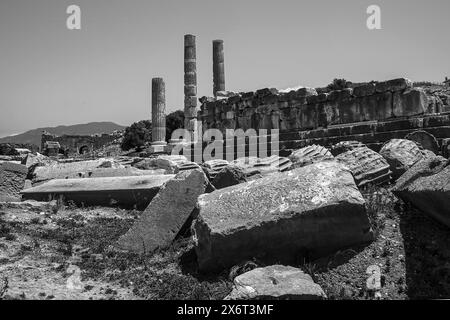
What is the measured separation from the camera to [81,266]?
18.4 ft

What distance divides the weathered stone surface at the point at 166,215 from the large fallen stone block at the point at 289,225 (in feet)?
3.77

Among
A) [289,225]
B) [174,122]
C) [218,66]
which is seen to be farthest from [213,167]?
[174,122]

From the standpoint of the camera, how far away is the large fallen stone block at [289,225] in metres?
4.92

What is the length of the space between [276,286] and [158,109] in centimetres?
2359

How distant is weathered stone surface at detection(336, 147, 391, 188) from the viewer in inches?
295

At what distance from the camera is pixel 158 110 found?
88.8 ft

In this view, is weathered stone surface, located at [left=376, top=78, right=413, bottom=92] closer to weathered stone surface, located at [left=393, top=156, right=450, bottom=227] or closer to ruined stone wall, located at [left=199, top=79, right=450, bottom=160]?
ruined stone wall, located at [left=199, top=79, right=450, bottom=160]

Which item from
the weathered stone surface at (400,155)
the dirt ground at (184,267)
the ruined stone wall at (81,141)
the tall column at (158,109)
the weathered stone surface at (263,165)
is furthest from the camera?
the ruined stone wall at (81,141)

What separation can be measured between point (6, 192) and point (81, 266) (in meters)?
5.56

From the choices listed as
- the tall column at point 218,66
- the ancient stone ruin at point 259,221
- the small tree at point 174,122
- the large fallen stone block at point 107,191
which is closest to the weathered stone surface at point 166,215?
the ancient stone ruin at point 259,221

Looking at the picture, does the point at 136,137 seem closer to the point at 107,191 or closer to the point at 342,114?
the point at 342,114

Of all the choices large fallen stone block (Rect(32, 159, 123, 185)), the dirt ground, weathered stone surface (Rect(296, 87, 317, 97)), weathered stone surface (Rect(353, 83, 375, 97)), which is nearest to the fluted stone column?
weathered stone surface (Rect(296, 87, 317, 97))

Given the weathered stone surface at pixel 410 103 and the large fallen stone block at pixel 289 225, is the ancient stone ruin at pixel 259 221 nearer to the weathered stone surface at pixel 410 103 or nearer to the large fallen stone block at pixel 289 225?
the large fallen stone block at pixel 289 225
